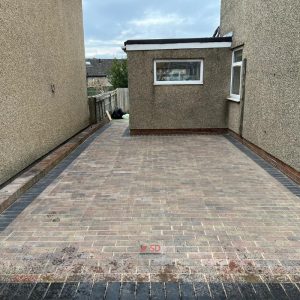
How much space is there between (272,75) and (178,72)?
424cm

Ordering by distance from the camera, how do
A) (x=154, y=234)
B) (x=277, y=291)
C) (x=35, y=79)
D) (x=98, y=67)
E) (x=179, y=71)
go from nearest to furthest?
(x=277, y=291), (x=154, y=234), (x=35, y=79), (x=179, y=71), (x=98, y=67)

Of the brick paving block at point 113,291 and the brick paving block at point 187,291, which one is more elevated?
the brick paving block at point 187,291

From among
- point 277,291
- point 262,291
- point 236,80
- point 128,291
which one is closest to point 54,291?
point 128,291

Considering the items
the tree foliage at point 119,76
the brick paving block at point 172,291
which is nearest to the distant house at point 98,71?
the tree foliage at point 119,76

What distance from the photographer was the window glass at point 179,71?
10312 millimetres

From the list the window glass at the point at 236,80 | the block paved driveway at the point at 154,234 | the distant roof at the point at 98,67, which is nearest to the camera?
the block paved driveway at the point at 154,234

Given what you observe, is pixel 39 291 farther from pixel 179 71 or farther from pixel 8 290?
pixel 179 71

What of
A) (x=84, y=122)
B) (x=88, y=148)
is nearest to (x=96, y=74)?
(x=84, y=122)

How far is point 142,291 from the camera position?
2865mm

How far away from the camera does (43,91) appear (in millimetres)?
7223

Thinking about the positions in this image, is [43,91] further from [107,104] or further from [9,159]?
[107,104]

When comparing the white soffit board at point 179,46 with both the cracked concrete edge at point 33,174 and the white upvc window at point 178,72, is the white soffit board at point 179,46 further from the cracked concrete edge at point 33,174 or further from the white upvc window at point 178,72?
the cracked concrete edge at point 33,174

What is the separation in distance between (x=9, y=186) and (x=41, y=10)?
4.43 meters

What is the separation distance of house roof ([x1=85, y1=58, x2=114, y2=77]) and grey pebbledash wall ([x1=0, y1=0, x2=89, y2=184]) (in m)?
37.9
